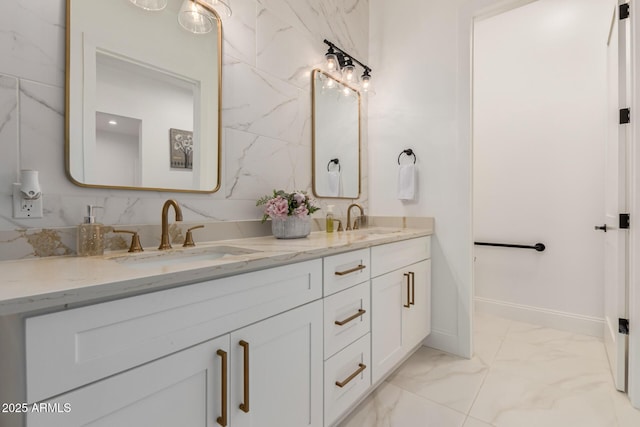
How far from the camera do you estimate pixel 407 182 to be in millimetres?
2238

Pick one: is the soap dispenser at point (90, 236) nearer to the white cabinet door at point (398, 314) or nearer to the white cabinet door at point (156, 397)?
the white cabinet door at point (156, 397)

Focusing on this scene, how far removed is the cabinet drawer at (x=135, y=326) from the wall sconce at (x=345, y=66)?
159 cm

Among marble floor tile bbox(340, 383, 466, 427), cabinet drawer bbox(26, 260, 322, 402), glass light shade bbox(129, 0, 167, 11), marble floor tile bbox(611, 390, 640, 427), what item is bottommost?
marble floor tile bbox(340, 383, 466, 427)

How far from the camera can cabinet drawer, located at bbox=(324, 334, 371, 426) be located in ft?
4.12

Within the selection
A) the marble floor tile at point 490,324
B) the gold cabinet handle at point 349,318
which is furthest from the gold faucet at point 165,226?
the marble floor tile at point 490,324

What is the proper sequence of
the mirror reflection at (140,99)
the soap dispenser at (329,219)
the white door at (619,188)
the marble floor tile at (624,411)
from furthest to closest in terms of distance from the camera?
the soap dispenser at (329,219) < the white door at (619,188) < the marble floor tile at (624,411) < the mirror reflection at (140,99)

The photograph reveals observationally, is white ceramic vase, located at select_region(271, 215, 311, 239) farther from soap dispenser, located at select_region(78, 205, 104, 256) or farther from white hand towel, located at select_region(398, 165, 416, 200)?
white hand towel, located at select_region(398, 165, 416, 200)

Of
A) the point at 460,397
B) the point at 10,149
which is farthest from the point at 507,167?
the point at 10,149

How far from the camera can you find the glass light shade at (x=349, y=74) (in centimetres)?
217

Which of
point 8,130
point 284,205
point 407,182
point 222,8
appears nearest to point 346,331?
point 284,205

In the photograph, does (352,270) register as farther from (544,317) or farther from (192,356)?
(544,317)

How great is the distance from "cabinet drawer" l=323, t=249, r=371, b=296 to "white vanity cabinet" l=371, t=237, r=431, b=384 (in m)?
0.09

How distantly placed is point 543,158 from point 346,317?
228cm

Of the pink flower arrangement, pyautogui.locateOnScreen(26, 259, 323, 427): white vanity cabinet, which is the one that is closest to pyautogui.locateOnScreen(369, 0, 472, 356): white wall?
the pink flower arrangement
